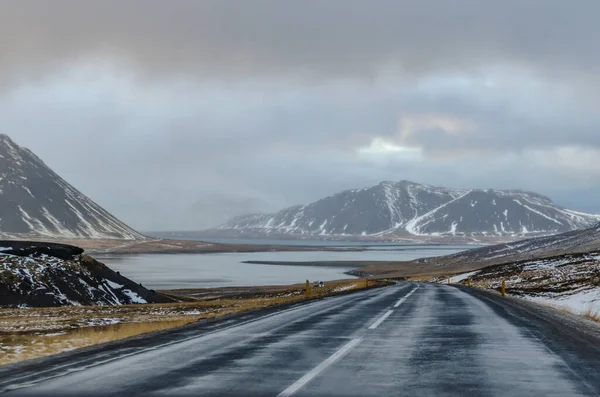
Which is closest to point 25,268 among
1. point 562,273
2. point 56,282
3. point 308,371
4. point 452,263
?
point 56,282

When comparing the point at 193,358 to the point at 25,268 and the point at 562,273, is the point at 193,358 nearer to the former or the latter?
the point at 25,268

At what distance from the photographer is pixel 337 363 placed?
10.2 m

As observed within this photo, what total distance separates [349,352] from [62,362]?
550 centimetres

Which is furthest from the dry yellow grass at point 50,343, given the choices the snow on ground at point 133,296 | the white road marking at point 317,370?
the snow on ground at point 133,296

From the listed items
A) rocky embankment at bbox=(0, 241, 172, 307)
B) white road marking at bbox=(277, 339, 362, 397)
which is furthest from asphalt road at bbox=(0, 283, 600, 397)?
rocky embankment at bbox=(0, 241, 172, 307)

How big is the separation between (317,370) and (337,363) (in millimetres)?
803

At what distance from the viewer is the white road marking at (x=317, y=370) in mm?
7875

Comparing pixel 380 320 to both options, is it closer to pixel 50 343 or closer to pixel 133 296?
pixel 50 343

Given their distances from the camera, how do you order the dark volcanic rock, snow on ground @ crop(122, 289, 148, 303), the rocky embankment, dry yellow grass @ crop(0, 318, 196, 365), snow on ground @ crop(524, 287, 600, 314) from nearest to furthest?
dry yellow grass @ crop(0, 318, 196, 365)
snow on ground @ crop(524, 287, 600, 314)
the rocky embankment
the dark volcanic rock
snow on ground @ crop(122, 289, 148, 303)

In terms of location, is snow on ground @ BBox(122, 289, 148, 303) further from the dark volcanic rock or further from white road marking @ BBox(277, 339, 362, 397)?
white road marking @ BBox(277, 339, 362, 397)

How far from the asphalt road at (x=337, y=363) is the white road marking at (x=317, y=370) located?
0.06 feet

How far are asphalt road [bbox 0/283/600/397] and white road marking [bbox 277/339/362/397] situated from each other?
0.02 meters

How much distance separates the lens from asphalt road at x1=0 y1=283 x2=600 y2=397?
8.16 m

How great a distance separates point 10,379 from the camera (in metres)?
9.09
